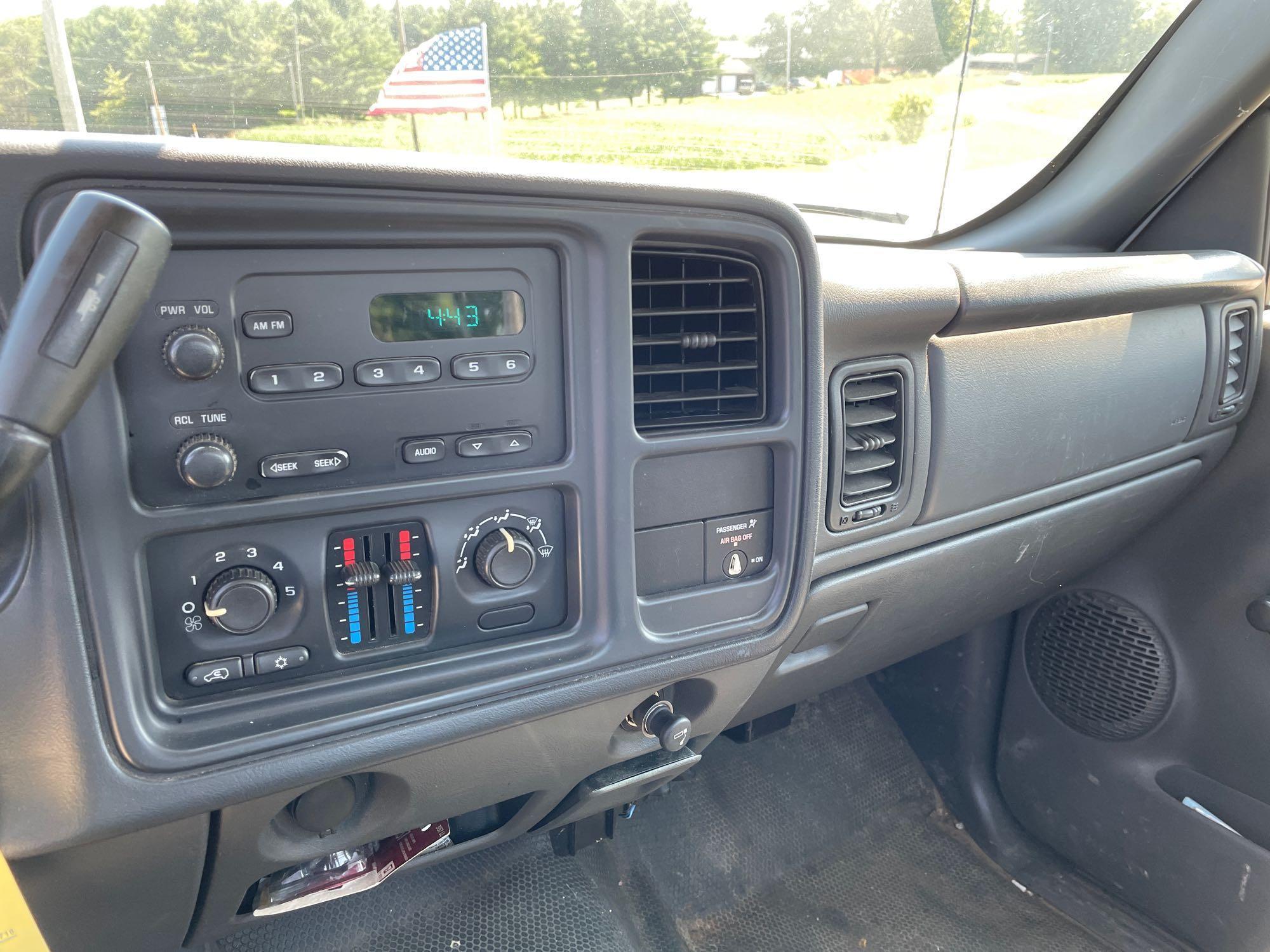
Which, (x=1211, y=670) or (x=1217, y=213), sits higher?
(x=1217, y=213)

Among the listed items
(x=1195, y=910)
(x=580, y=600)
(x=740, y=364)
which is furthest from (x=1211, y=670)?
(x=580, y=600)

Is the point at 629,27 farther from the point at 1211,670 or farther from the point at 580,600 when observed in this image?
the point at 1211,670

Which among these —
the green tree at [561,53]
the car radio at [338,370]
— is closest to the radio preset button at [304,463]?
the car radio at [338,370]

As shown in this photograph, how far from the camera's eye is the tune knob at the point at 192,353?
751 millimetres

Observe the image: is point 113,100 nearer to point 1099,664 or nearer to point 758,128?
point 758,128

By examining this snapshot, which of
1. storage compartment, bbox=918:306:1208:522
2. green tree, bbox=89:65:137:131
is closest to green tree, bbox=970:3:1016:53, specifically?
storage compartment, bbox=918:306:1208:522

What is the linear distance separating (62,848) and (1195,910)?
210 centimetres

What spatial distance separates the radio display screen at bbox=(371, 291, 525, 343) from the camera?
2.83 ft

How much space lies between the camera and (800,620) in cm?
134

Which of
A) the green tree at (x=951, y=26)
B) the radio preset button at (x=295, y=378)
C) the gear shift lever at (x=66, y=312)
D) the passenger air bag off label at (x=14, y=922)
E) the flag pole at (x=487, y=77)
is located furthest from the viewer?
the green tree at (x=951, y=26)

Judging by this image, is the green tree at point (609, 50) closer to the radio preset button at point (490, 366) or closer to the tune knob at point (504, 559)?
the radio preset button at point (490, 366)

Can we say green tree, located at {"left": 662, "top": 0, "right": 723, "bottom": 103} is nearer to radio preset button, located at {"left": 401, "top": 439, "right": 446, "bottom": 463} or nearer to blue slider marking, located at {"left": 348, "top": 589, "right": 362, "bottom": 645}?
radio preset button, located at {"left": 401, "top": 439, "right": 446, "bottom": 463}

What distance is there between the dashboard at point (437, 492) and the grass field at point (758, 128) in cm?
13

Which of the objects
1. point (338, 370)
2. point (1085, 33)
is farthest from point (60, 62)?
point (1085, 33)
